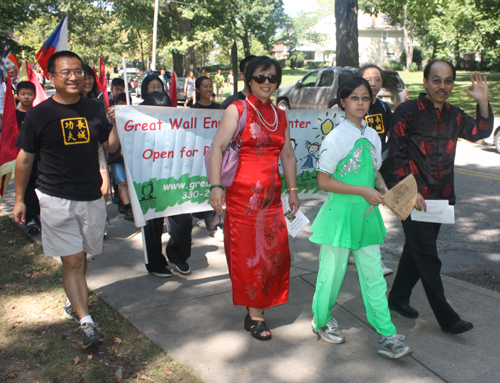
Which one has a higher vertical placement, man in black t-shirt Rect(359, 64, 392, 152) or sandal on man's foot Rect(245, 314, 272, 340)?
man in black t-shirt Rect(359, 64, 392, 152)

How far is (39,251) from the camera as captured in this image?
549cm

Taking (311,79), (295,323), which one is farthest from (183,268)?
(311,79)

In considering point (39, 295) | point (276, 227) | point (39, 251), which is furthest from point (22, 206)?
point (39, 251)

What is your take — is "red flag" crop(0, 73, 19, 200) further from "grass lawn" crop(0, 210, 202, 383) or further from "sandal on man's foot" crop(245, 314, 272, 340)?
"sandal on man's foot" crop(245, 314, 272, 340)

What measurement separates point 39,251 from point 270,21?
5333 cm

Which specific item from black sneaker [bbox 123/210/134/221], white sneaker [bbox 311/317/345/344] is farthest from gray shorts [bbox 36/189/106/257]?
black sneaker [bbox 123/210/134/221]

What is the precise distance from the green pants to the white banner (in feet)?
4.56

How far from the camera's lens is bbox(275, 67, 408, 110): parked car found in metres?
Result: 16.0

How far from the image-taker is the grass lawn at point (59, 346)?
10.3 ft

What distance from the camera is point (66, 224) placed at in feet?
11.5

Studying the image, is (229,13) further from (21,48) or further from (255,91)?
(255,91)

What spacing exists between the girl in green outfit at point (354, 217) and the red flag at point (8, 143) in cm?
274

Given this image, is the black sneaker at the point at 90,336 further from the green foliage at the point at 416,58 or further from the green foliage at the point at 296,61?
the green foliage at the point at 296,61

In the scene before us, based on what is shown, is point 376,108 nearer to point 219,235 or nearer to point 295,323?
point 295,323
